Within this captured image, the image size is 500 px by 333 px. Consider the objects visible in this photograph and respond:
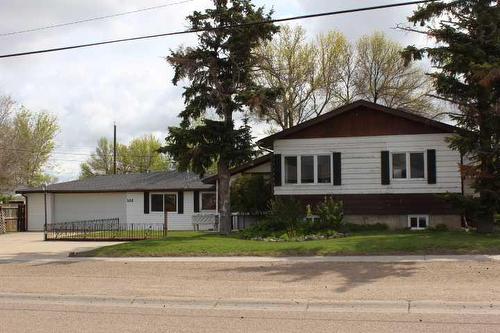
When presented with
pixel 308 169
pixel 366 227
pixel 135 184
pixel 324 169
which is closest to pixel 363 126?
pixel 324 169

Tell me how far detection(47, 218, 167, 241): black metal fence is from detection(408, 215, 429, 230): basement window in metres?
10.2

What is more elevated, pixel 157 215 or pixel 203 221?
pixel 157 215

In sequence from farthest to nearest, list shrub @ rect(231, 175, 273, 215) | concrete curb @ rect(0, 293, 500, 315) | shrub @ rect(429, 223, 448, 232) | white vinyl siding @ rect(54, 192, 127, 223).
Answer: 1. white vinyl siding @ rect(54, 192, 127, 223)
2. shrub @ rect(231, 175, 273, 215)
3. shrub @ rect(429, 223, 448, 232)
4. concrete curb @ rect(0, 293, 500, 315)

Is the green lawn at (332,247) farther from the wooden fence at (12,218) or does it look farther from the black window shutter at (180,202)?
the wooden fence at (12,218)

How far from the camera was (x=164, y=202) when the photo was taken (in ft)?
116

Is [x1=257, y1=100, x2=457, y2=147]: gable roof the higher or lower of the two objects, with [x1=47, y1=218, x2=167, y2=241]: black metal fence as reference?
Answer: higher

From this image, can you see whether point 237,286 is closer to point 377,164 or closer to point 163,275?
point 163,275

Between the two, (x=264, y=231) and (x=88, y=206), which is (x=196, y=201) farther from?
(x=264, y=231)

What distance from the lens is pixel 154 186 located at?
35.1m

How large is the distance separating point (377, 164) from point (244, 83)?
20.6ft

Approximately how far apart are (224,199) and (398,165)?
7.17 m

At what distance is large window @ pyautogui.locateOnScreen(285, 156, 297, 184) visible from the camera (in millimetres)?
24531

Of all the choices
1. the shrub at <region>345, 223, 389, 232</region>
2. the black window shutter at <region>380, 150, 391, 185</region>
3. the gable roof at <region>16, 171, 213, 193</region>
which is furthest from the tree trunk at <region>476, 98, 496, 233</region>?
the gable roof at <region>16, 171, 213, 193</region>

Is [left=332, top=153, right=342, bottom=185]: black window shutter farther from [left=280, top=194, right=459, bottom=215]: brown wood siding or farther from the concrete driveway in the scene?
the concrete driveway
